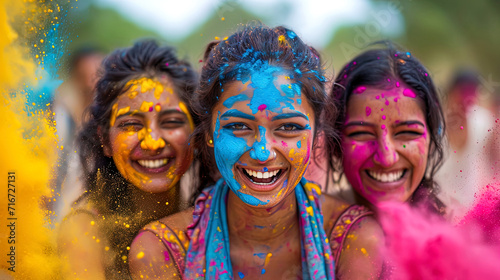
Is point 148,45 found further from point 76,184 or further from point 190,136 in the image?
point 76,184

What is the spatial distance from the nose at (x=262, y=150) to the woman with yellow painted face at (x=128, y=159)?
764 mm

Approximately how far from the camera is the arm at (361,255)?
2.32 meters

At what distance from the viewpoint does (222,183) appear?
8.25 feet

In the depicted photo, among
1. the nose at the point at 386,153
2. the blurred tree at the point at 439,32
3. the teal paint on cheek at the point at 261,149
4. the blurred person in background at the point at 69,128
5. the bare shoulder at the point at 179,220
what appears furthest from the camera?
the blurred tree at the point at 439,32

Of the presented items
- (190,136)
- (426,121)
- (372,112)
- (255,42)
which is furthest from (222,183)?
(426,121)

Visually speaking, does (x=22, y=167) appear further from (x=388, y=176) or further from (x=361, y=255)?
(x=388, y=176)

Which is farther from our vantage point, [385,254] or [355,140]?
[355,140]

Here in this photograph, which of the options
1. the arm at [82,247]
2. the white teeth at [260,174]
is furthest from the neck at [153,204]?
the white teeth at [260,174]

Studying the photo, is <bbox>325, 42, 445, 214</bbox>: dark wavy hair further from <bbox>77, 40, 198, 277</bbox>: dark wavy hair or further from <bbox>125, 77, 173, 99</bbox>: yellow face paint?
<bbox>125, 77, 173, 99</bbox>: yellow face paint

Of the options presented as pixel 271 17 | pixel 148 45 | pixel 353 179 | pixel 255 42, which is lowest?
pixel 353 179

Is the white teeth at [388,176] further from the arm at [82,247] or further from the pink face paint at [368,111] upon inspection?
the arm at [82,247]

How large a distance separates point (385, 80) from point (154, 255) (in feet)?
5.79

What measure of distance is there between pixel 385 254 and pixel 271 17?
79.2 inches

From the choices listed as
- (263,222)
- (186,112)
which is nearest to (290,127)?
(263,222)
